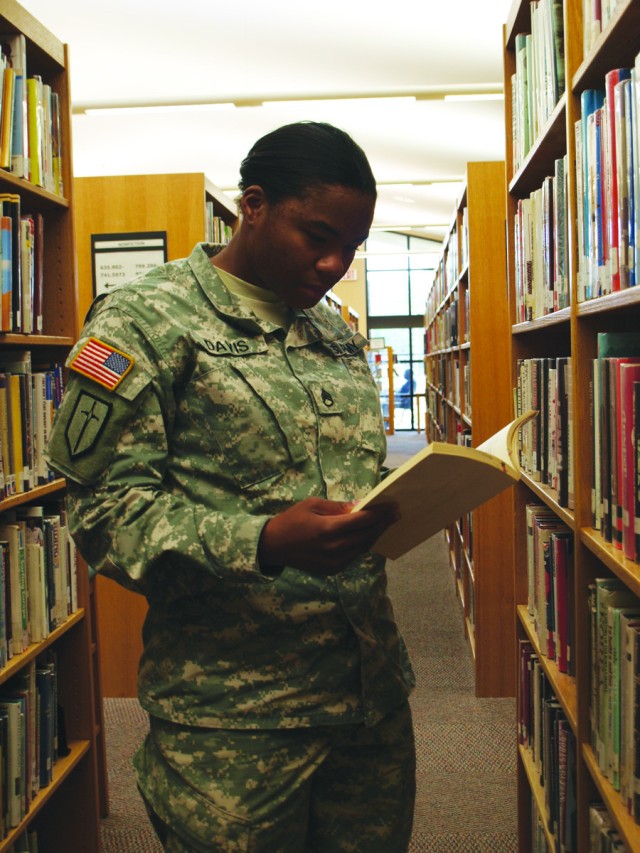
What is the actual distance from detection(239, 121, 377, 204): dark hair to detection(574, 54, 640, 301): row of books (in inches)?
13.2

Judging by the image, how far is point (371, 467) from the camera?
125cm

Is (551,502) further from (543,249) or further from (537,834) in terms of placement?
(537,834)

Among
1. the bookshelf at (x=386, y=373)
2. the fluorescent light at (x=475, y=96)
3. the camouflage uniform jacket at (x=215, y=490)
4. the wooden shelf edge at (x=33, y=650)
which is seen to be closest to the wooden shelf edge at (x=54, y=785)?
Answer: the wooden shelf edge at (x=33, y=650)

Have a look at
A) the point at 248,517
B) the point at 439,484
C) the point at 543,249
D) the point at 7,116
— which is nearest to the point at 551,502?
the point at 543,249

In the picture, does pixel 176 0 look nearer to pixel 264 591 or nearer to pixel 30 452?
pixel 30 452

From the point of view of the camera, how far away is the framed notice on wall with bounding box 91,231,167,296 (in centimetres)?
331

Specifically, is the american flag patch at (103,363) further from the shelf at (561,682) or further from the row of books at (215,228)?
the row of books at (215,228)

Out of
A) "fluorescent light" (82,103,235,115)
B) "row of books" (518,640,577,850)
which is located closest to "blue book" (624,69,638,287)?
"row of books" (518,640,577,850)

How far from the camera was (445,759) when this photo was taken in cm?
280

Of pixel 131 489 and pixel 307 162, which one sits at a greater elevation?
pixel 307 162

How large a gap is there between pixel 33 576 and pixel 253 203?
1141 mm

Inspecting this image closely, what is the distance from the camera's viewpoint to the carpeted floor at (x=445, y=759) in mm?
2336

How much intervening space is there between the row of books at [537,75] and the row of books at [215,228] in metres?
1.51

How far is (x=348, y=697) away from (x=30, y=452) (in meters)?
1.07
